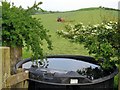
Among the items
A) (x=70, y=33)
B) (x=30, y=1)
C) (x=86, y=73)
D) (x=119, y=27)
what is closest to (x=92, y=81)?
(x=86, y=73)

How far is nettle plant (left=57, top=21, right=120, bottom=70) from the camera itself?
2.73 meters

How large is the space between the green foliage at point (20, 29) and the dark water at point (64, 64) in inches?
12.3

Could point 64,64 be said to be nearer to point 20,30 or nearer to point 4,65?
point 20,30

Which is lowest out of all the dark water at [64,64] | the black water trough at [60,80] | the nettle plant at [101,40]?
the black water trough at [60,80]

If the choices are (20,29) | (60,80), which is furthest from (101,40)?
(20,29)

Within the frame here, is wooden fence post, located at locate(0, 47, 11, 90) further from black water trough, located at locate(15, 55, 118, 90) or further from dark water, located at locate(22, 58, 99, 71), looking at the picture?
dark water, located at locate(22, 58, 99, 71)

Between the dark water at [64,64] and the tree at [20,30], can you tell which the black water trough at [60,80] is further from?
the tree at [20,30]

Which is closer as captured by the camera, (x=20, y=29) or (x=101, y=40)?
(x=20, y=29)

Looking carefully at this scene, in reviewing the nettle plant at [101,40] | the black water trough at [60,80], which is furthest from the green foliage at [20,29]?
the nettle plant at [101,40]

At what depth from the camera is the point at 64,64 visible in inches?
115

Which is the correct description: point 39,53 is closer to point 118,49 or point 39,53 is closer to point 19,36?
point 19,36

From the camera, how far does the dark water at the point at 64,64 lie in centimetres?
279

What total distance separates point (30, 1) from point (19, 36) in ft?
2.97

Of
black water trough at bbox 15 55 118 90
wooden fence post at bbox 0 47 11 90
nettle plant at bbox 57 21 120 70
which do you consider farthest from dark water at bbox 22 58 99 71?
wooden fence post at bbox 0 47 11 90
